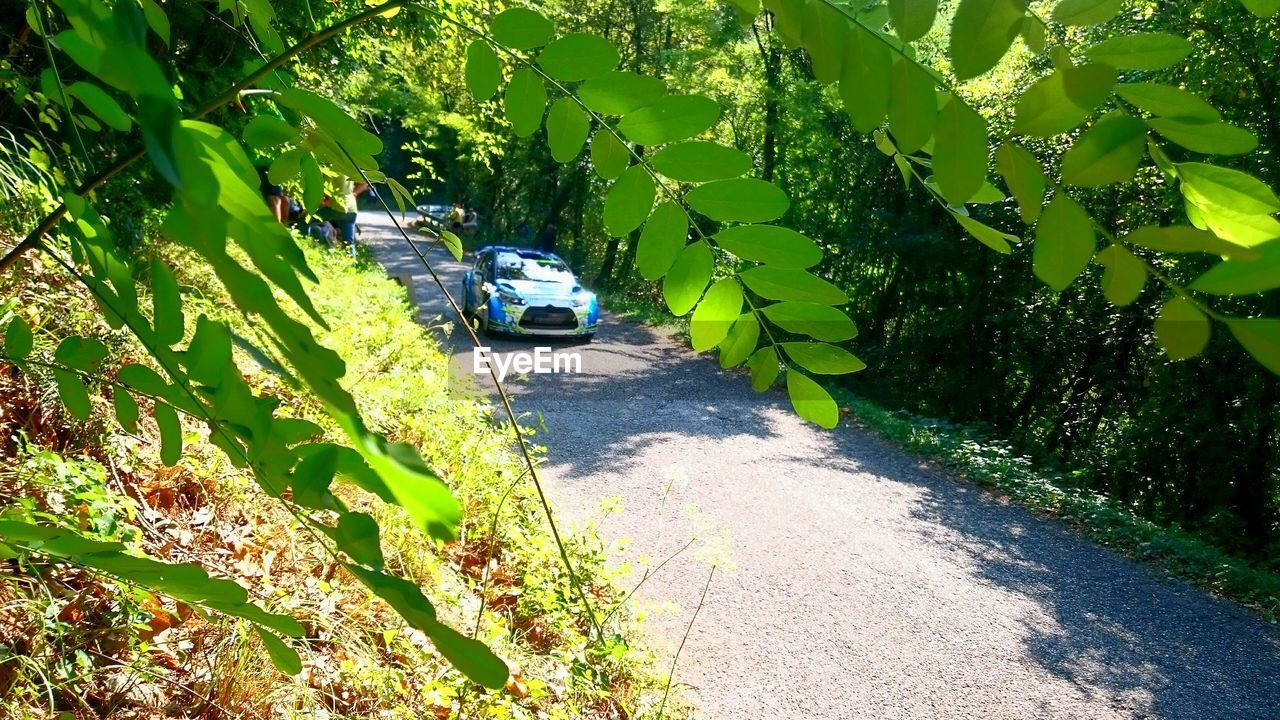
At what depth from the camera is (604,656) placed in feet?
10.5

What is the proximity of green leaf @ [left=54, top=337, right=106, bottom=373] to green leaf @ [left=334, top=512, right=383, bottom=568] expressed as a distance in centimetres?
48

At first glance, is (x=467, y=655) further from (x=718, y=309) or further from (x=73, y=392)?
(x=73, y=392)

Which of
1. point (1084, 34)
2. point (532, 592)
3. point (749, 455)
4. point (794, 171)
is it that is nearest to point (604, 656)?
point (532, 592)

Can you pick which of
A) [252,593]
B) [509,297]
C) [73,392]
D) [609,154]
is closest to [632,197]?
[609,154]

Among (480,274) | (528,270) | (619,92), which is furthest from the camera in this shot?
(480,274)

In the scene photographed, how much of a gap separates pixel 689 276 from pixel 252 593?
6.88 feet

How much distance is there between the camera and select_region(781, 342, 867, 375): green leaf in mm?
740

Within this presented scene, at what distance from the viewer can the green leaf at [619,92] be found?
0.66 meters

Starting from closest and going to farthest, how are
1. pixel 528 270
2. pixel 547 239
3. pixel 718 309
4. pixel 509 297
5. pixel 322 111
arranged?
1. pixel 322 111
2. pixel 718 309
3. pixel 509 297
4. pixel 528 270
5. pixel 547 239

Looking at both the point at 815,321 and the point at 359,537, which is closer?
the point at 359,537

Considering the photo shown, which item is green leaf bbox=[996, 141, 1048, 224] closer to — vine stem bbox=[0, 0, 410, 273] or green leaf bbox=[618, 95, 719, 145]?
green leaf bbox=[618, 95, 719, 145]

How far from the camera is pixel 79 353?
71 cm

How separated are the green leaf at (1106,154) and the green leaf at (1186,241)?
0.03 m

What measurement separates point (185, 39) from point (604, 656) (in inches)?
156
